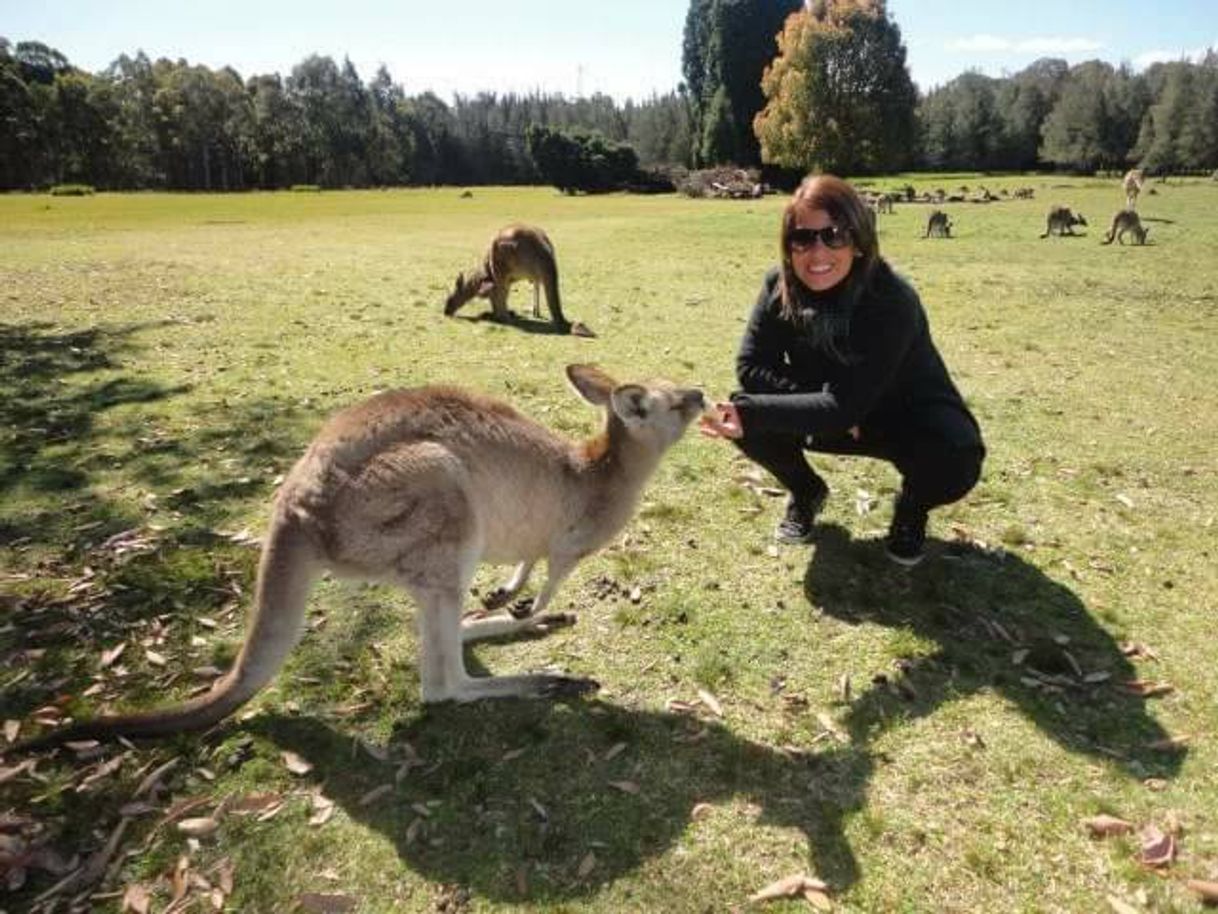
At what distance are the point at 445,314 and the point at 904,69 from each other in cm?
3407

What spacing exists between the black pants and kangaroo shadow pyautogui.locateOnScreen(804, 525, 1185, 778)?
379mm

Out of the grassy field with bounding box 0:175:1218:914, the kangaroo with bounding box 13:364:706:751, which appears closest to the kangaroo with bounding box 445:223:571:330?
the grassy field with bounding box 0:175:1218:914

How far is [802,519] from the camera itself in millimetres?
4348

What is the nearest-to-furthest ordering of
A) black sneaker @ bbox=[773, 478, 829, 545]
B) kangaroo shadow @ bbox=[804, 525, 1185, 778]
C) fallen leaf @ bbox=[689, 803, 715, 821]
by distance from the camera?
Answer: fallen leaf @ bbox=[689, 803, 715, 821] < kangaroo shadow @ bbox=[804, 525, 1185, 778] < black sneaker @ bbox=[773, 478, 829, 545]

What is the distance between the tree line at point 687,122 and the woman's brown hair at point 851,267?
3451 cm

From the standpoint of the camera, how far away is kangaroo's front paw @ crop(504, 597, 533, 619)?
11.9 feet

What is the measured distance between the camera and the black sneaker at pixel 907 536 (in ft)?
13.0

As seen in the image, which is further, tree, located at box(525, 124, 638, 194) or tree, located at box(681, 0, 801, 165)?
tree, located at box(525, 124, 638, 194)

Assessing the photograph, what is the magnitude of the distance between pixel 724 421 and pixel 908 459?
87cm

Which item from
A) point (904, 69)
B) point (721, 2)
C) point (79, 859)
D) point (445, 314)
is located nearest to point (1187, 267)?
point (445, 314)

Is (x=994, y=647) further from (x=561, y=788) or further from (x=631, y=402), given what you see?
(x=561, y=788)

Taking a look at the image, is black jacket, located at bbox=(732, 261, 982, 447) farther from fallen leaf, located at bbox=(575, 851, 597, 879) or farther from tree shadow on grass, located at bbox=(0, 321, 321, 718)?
tree shadow on grass, located at bbox=(0, 321, 321, 718)

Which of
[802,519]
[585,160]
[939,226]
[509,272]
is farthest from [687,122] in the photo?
[802,519]

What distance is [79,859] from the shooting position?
243 cm
